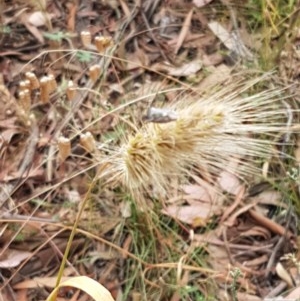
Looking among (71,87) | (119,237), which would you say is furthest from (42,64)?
(119,237)

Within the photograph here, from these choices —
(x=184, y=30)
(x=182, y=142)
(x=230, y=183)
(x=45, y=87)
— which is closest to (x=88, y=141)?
(x=45, y=87)

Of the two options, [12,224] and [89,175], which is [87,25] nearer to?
[89,175]

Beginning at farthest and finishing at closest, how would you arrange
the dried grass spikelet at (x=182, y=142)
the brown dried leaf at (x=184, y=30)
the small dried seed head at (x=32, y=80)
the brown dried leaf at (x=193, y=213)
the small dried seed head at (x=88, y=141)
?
the brown dried leaf at (x=184, y=30), the brown dried leaf at (x=193, y=213), the small dried seed head at (x=32, y=80), the small dried seed head at (x=88, y=141), the dried grass spikelet at (x=182, y=142)

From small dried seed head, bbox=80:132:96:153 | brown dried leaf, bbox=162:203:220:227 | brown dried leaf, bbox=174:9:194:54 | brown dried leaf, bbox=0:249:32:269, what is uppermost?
small dried seed head, bbox=80:132:96:153

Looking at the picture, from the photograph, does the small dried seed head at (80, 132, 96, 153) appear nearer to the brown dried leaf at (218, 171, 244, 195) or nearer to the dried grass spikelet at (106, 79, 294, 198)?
the dried grass spikelet at (106, 79, 294, 198)

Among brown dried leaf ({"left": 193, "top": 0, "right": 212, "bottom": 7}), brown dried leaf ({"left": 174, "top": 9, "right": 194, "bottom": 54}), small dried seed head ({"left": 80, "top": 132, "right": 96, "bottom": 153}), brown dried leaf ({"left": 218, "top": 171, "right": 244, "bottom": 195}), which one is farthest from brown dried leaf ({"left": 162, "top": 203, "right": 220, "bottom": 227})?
brown dried leaf ({"left": 193, "top": 0, "right": 212, "bottom": 7})

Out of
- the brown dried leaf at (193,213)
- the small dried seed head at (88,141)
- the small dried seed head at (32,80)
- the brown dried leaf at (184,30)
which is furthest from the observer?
the brown dried leaf at (184,30)

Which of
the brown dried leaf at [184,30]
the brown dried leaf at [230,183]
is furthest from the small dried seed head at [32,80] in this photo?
the brown dried leaf at [184,30]

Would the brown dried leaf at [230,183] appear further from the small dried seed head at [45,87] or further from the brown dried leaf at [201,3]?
the brown dried leaf at [201,3]
